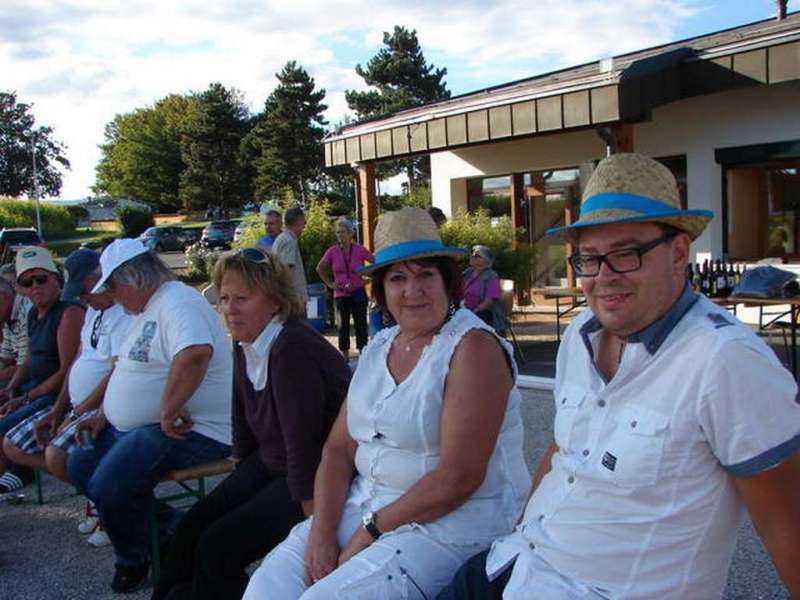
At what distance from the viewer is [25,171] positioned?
68.6 meters

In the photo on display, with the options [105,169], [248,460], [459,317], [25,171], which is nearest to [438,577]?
[459,317]

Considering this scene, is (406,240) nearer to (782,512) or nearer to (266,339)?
(266,339)

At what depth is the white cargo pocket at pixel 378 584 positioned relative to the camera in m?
2.07

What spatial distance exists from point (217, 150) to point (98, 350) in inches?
2202

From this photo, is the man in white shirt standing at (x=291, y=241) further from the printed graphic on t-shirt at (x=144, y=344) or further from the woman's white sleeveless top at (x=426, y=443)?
the woman's white sleeveless top at (x=426, y=443)

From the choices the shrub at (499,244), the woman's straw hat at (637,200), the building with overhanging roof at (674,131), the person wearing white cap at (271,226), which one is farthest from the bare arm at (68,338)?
the shrub at (499,244)

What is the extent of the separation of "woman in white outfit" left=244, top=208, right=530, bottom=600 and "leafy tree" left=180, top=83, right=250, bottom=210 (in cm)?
5575

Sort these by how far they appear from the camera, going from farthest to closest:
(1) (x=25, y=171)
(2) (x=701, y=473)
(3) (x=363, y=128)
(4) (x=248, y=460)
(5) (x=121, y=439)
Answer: (1) (x=25, y=171) < (3) (x=363, y=128) < (5) (x=121, y=439) < (4) (x=248, y=460) < (2) (x=701, y=473)

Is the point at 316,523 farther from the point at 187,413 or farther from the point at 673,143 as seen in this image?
the point at 673,143

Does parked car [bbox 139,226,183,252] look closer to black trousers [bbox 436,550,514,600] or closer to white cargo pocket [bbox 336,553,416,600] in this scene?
white cargo pocket [bbox 336,553,416,600]

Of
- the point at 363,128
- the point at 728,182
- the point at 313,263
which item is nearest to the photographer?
the point at 728,182

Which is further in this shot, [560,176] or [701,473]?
[560,176]

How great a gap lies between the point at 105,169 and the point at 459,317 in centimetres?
9466

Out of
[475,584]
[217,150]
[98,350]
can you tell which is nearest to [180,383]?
[98,350]
